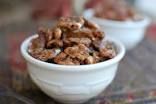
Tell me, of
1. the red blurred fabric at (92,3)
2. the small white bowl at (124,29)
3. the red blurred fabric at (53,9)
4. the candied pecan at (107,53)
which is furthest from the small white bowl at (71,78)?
the red blurred fabric at (53,9)

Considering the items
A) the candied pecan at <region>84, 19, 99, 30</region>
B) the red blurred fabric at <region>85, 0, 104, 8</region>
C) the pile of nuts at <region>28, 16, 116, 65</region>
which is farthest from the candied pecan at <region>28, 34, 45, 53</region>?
the red blurred fabric at <region>85, 0, 104, 8</region>

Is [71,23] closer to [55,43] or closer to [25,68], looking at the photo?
[55,43]

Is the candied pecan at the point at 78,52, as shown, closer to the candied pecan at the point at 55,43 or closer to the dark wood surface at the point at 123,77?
the candied pecan at the point at 55,43

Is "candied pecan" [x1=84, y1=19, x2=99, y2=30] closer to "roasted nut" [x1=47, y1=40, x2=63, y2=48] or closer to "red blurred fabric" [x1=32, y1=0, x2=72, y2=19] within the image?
"roasted nut" [x1=47, y1=40, x2=63, y2=48]

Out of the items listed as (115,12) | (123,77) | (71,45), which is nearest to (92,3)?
(115,12)

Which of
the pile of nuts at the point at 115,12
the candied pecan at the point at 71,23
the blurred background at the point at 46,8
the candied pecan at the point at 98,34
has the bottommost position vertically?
the blurred background at the point at 46,8
